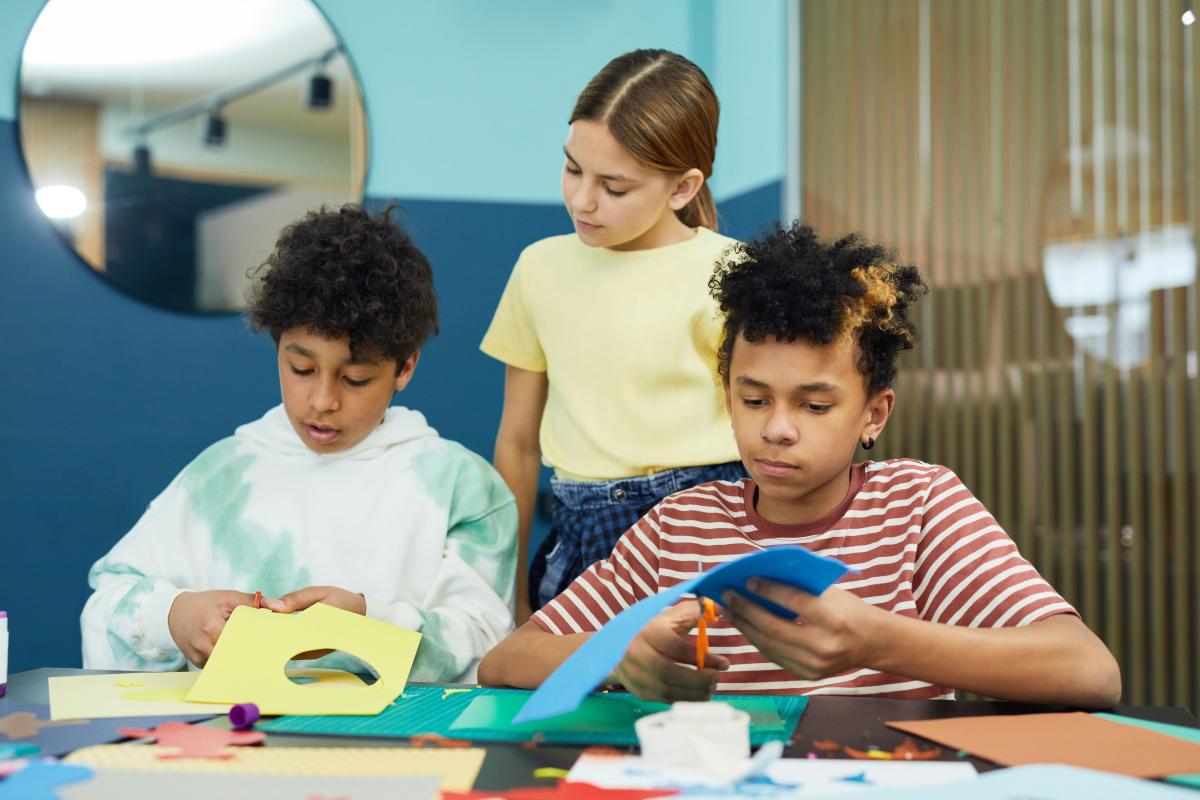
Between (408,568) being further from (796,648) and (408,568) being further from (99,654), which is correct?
(796,648)

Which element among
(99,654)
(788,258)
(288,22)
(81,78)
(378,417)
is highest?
(288,22)

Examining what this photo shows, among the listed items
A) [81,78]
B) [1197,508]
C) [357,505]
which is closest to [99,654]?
[357,505]

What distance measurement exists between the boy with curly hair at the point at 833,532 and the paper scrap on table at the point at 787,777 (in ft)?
0.63

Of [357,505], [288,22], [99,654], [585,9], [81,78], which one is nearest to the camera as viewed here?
[99,654]

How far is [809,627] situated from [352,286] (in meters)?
0.80

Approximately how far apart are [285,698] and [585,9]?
88.2 inches

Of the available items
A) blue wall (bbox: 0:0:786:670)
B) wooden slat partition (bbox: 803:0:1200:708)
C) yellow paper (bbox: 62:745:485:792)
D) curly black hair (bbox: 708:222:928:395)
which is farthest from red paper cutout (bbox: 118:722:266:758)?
wooden slat partition (bbox: 803:0:1200:708)

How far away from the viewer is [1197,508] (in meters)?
2.13

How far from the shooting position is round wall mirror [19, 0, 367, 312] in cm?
240

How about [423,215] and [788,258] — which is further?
[423,215]

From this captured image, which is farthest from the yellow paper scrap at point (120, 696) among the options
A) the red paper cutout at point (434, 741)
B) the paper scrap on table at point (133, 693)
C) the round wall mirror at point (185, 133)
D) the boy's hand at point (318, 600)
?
the round wall mirror at point (185, 133)

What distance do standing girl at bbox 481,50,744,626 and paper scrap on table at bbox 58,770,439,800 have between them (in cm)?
84

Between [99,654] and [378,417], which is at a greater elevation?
[378,417]

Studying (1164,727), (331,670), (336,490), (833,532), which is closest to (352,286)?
(336,490)
